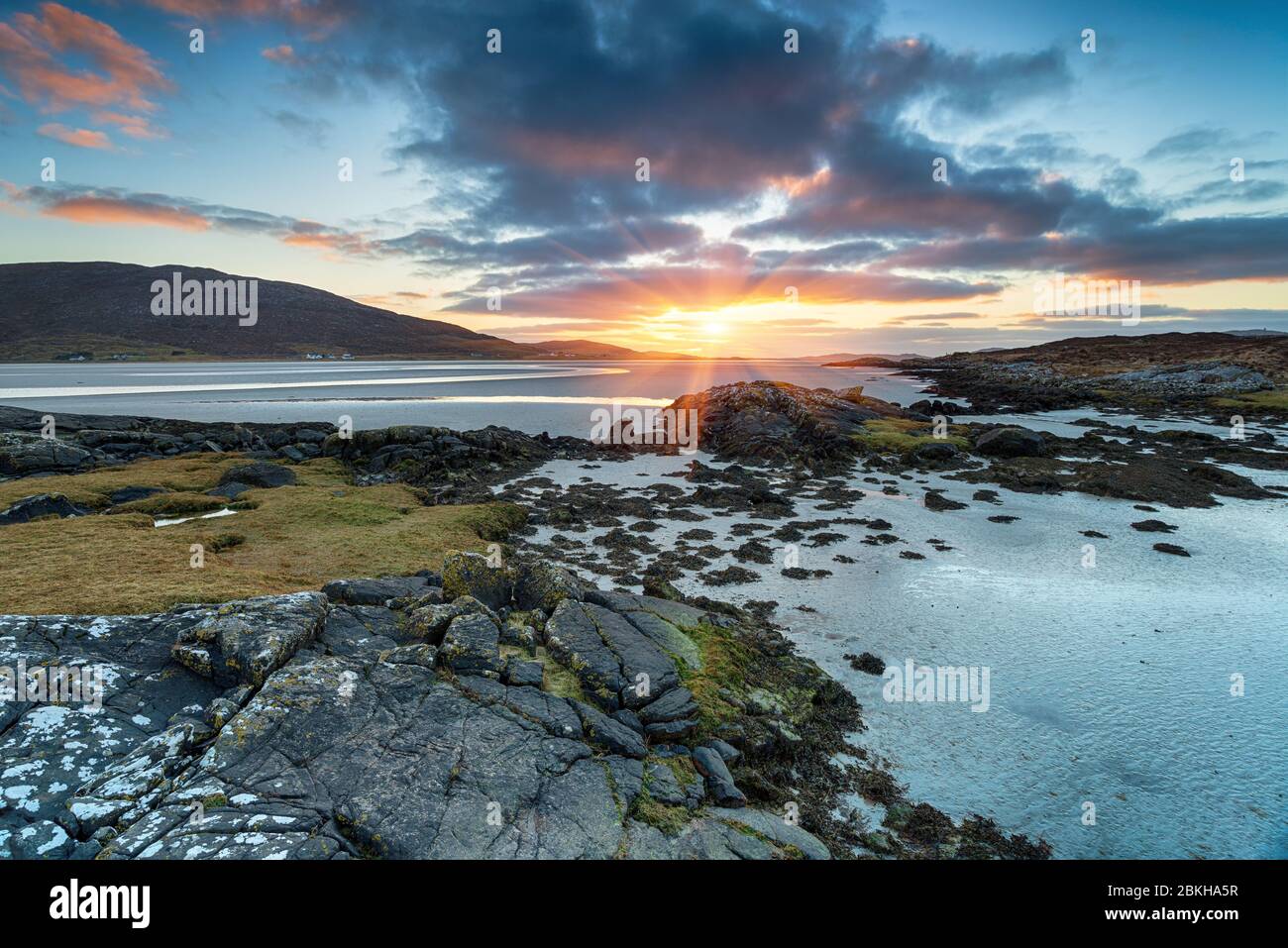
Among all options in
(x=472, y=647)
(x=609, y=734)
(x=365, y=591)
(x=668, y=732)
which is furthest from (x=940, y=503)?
(x=365, y=591)

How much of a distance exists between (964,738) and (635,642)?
646 centimetres

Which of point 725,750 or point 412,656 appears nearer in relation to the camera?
point 412,656

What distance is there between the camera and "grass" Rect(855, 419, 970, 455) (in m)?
40.5

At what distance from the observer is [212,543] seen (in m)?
17.0

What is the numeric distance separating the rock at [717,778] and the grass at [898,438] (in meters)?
36.2

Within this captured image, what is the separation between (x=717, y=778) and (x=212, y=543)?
56.1 feet

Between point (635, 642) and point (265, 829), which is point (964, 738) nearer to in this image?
point (635, 642)

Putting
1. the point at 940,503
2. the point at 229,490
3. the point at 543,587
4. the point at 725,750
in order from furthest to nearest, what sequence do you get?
the point at 940,503 → the point at 229,490 → the point at 543,587 → the point at 725,750

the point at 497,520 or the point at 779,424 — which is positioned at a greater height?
the point at 779,424

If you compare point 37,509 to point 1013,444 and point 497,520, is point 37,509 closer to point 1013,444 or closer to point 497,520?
point 497,520

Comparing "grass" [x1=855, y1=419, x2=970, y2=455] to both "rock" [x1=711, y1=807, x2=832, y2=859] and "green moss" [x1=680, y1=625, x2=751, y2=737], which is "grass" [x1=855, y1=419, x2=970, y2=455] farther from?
"rock" [x1=711, y1=807, x2=832, y2=859]

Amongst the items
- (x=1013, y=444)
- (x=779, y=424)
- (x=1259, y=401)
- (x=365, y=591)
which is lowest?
(x=365, y=591)

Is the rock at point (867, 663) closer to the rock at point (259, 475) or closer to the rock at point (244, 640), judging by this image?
the rock at point (244, 640)

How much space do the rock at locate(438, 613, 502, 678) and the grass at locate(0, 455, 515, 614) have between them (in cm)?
457
